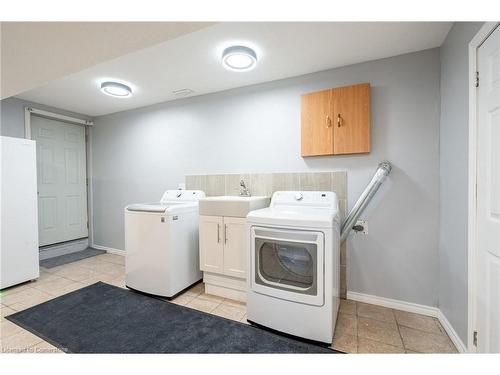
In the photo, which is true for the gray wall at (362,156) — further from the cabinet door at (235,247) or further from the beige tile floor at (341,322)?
the cabinet door at (235,247)

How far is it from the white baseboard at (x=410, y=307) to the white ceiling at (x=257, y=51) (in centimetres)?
222

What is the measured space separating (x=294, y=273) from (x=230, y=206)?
0.83 m

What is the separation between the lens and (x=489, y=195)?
1.18 metres

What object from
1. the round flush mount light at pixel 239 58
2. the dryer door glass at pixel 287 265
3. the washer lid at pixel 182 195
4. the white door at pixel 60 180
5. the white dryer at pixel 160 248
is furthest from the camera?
the white door at pixel 60 180

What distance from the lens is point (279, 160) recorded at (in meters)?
2.41

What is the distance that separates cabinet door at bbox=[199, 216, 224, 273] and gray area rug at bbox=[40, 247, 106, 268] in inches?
96.9

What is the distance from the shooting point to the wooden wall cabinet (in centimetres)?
198

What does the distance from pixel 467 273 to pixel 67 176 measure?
4949 mm

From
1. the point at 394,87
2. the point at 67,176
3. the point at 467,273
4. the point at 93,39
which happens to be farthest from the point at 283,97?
the point at 67,176

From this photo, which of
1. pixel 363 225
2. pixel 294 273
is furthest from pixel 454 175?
pixel 294 273

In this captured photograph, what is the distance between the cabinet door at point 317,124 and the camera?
210cm

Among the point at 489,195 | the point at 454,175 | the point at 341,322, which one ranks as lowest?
the point at 341,322

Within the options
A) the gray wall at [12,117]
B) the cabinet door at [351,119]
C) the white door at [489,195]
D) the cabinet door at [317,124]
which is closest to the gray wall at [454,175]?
the white door at [489,195]

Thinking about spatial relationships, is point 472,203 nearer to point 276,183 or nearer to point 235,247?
point 276,183
